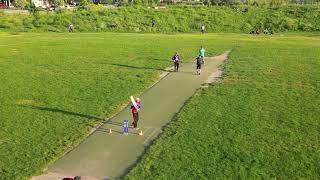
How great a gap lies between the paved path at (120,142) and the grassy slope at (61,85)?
723 mm

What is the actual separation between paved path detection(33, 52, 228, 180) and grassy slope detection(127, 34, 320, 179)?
27.4 inches

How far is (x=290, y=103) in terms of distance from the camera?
26.0 meters

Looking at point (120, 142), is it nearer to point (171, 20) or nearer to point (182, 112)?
point (182, 112)

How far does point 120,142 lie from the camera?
1986 cm

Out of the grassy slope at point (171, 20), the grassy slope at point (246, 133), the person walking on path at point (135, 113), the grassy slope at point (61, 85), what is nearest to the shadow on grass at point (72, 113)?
the grassy slope at point (61, 85)

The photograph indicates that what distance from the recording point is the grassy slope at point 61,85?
63.5 ft

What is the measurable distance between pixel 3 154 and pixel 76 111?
6.41 m

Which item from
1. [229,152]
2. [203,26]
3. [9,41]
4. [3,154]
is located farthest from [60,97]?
[203,26]

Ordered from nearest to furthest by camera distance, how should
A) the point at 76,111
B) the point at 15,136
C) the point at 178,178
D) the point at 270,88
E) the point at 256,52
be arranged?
1. the point at 178,178
2. the point at 15,136
3. the point at 76,111
4. the point at 270,88
5. the point at 256,52

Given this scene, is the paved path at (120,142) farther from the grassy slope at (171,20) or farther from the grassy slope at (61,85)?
the grassy slope at (171,20)

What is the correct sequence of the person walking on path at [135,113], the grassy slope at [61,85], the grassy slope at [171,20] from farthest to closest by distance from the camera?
the grassy slope at [171,20]
the person walking on path at [135,113]
the grassy slope at [61,85]

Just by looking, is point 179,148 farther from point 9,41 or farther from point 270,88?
point 9,41

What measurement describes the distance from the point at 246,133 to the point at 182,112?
425 cm

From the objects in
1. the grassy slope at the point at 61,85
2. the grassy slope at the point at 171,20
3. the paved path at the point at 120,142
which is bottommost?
the paved path at the point at 120,142
